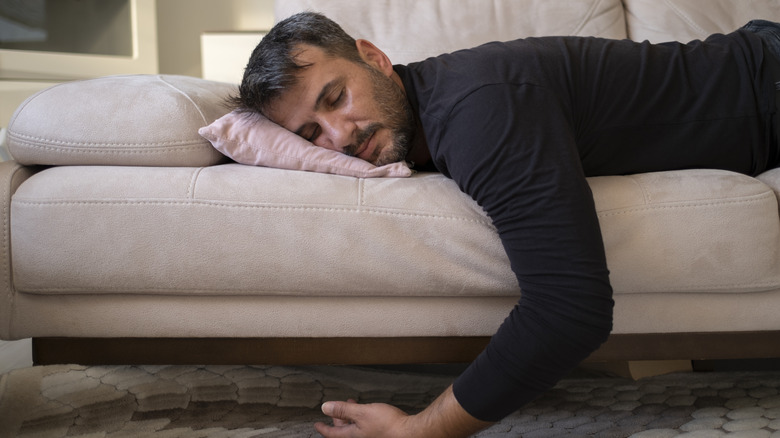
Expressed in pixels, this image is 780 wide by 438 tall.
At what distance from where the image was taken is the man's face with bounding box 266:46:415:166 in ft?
3.74

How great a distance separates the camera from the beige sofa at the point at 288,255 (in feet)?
3.31

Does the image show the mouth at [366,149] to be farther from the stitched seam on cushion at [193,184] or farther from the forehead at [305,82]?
the stitched seam on cushion at [193,184]

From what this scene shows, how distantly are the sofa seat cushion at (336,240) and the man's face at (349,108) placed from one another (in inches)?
5.7

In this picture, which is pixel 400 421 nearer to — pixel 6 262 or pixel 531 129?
pixel 531 129

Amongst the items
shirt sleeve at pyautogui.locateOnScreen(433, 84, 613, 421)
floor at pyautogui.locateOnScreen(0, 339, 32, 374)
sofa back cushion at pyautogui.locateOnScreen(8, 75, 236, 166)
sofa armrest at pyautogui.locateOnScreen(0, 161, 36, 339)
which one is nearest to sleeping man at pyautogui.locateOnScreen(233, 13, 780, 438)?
shirt sleeve at pyautogui.locateOnScreen(433, 84, 613, 421)

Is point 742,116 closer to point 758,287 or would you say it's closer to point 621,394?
point 758,287

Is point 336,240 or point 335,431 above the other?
point 336,240

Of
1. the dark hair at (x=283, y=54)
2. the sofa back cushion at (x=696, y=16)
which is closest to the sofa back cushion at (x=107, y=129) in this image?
the dark hair at (x=283, y=54)

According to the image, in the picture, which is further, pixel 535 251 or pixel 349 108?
pixel 349 108

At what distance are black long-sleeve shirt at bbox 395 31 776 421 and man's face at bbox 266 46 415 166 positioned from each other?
50mm

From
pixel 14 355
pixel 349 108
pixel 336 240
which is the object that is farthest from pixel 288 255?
pixel 14 355

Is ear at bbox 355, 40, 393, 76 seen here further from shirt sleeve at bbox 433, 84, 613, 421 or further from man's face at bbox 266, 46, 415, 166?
shirt sleeve at bbox 433, 84, 613, 421

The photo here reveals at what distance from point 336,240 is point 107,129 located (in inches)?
17.1

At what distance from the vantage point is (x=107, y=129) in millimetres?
1085
